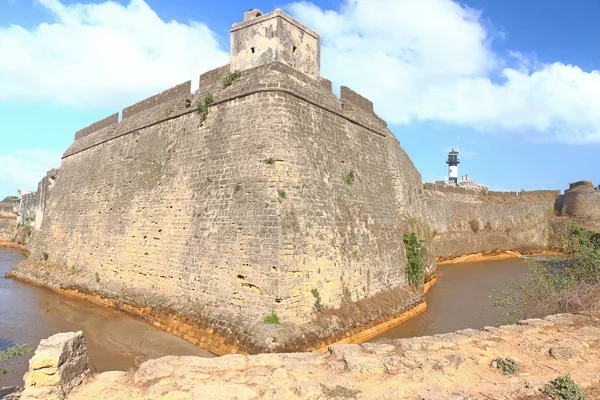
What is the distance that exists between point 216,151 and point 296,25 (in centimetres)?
424

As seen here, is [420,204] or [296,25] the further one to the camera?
[420,204]

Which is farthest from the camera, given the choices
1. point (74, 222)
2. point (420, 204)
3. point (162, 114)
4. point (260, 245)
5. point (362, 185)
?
point (420, 204)

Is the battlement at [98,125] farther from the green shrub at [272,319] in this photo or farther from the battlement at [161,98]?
the green shrub at [272,319]

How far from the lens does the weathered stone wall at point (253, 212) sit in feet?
28.1

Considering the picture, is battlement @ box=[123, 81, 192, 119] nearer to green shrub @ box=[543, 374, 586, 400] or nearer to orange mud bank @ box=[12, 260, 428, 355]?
orange mud bank @ box=[12, 260, 428, 355]

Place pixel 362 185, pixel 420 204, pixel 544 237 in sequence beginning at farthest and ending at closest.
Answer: pixel 544 237 → pixel 420 204 → pixel 362 185

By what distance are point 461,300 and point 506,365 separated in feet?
36.4

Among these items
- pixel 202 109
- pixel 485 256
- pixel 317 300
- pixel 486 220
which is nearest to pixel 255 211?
pixel 317 300

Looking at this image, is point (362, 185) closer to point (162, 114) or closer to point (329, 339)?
point (329, 339)

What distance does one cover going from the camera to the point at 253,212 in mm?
8828

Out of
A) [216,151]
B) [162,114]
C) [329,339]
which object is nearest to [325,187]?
[216,151]

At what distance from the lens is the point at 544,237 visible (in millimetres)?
31578

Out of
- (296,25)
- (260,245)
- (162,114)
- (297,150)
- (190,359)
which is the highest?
(296,25)

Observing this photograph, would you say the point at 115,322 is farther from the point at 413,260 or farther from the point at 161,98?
the point at 413,260
